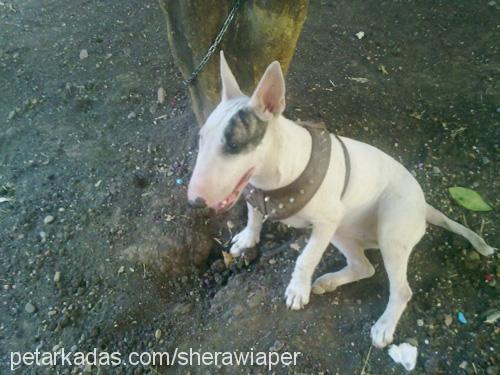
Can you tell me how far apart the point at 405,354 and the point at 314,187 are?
3.37 feet

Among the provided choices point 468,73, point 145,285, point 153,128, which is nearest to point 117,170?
point 153,128

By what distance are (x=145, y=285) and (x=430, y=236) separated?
179cm

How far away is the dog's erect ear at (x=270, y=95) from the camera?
1.56m

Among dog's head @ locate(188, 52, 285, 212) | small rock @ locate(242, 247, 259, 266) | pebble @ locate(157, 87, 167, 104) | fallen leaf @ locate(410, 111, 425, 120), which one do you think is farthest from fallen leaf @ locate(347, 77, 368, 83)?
dog's head @ locate(188, 52, 285, 212)

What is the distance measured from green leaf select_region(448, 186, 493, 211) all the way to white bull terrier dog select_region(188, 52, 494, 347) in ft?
1.78

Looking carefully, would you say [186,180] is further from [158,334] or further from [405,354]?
[405,354]

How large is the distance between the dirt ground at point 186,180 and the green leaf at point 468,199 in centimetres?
5

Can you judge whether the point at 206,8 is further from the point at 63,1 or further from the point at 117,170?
the point at 63,1

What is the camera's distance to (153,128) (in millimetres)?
3348

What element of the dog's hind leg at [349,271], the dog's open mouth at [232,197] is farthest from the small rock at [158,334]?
the dog's open mouth at [232,197]

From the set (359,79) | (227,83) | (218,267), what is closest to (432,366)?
(218,267)

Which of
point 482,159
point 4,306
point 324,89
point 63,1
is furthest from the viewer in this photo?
point 63,1

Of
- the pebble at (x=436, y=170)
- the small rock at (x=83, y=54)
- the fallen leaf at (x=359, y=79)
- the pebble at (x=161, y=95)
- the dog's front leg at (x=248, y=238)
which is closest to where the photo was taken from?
the dog's front leg at (x=248, y=238)

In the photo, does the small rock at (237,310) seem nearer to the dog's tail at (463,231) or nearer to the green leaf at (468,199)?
the dog's tail at (463,231)
